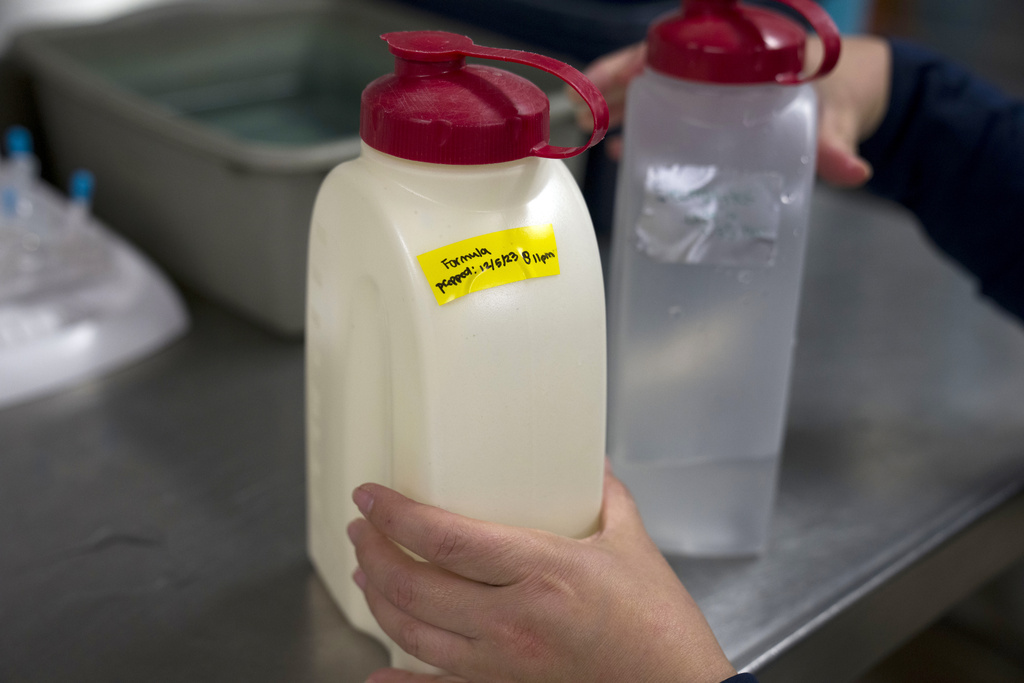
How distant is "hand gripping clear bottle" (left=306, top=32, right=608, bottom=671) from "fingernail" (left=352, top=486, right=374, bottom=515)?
0.02m

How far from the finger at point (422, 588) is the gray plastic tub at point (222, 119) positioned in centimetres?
48

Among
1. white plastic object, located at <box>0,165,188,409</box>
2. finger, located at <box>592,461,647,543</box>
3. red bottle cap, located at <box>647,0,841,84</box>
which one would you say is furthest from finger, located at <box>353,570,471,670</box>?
white plastic object, located at <box>0,165,188,409</box>

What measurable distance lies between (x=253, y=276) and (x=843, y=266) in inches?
31.0

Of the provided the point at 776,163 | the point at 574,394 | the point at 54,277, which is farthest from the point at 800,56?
the point at 54,277

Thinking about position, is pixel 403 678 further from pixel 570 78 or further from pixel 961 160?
pixel 961 160

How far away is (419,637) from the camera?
0.55m

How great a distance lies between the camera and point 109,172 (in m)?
1.13

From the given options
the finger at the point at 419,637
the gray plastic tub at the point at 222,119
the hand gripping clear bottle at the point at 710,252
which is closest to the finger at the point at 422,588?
the finger at the point at 419,637

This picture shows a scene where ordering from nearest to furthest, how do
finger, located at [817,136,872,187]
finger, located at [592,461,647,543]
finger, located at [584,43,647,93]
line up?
1. finger, located at [592,461,647,543]
2. finger, located at [817,136,872,187]
3. finger, located at [584,43,647,93]

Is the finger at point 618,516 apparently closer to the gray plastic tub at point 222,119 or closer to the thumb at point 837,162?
the thumb at point 837,162

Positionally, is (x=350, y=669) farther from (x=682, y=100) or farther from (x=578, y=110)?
(x=578, y=110)

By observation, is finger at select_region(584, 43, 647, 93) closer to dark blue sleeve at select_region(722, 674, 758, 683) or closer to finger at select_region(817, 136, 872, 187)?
finger at select_region(817, 136, 872, 187)

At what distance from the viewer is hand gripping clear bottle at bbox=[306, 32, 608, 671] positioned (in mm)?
491

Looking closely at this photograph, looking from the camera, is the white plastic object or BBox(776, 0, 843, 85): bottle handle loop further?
the white plastic object
